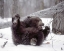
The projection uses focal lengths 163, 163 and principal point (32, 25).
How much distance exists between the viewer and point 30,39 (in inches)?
148

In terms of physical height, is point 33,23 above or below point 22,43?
above

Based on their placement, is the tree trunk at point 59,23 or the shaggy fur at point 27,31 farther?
the tree trunk at point 59,23

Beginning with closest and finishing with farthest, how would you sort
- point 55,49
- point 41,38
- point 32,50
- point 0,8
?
1. point 32,50
2. point 55,49
3. point 41,38
4. point 0,8

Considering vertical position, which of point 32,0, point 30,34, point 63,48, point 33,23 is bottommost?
point 63,48

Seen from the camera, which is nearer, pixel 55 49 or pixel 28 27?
pixel 55 49

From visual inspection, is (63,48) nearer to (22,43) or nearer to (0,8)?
(22,43)

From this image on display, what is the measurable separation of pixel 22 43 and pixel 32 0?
2477 centimetres

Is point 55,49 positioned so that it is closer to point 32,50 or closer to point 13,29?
point 32,50

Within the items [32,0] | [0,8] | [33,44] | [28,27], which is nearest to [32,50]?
[33,44]

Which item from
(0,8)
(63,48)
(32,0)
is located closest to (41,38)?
(63,48)

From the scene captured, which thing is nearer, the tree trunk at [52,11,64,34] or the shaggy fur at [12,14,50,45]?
the shaggy fur at [12,14,50,45]

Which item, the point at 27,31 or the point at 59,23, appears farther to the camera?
the point at 59,23

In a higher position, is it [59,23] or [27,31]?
[59,23]

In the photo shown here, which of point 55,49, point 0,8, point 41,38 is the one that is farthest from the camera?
point 0,8
